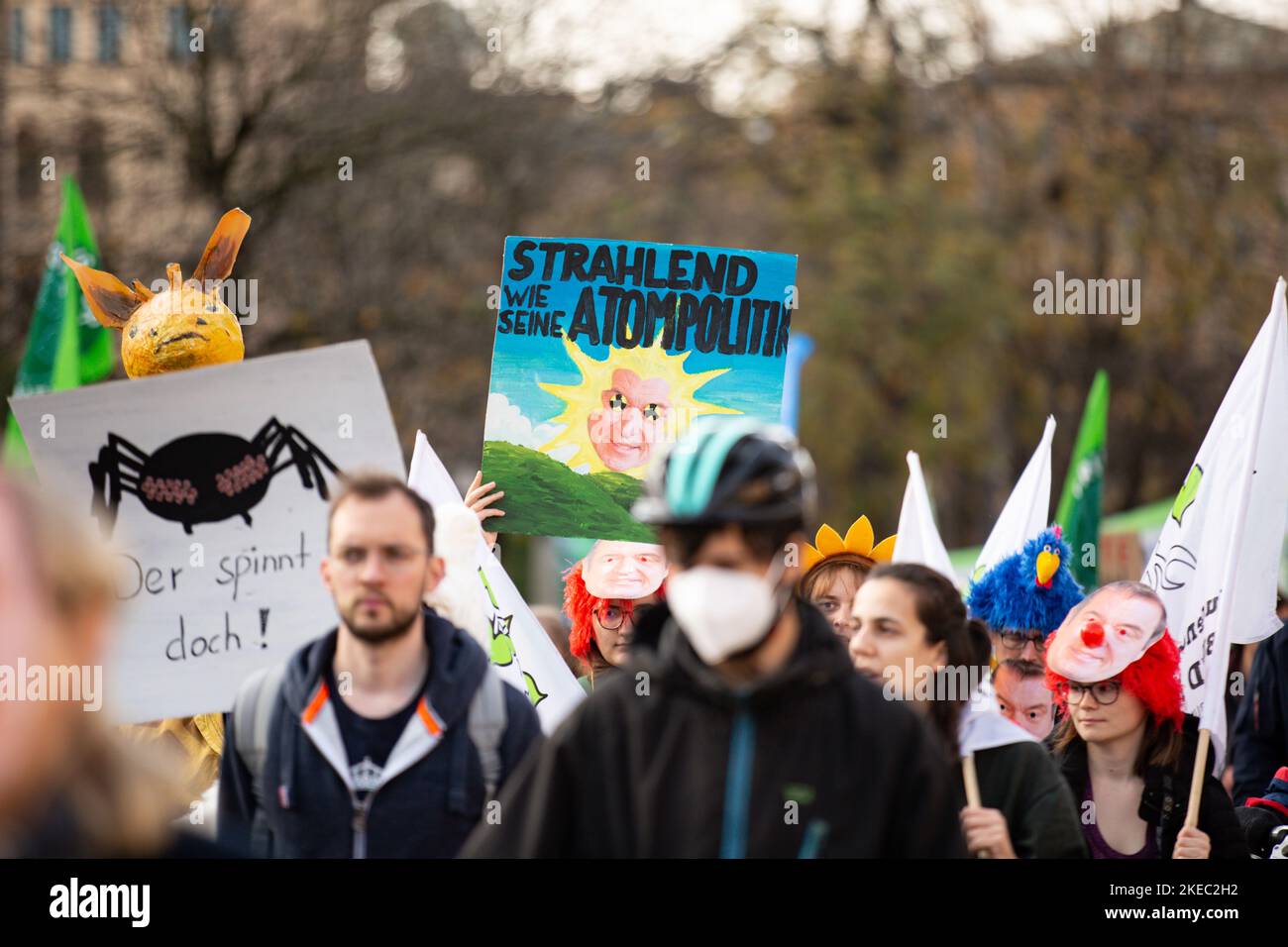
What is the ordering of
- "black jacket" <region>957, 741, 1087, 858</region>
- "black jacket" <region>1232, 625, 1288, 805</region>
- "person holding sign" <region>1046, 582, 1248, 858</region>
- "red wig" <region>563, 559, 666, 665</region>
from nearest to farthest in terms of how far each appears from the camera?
1. "black jacket" <region>957, 741, 1087, 858</region>
2. "person holding sign" <region>1046, 582, 1248, 858</region>
3. "red wig" <region>563, 559, 666, 665</region>
4. "black jacket" <region>1232, 625, 1288, 805</region>

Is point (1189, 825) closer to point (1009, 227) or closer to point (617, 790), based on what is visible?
point (617, 790)

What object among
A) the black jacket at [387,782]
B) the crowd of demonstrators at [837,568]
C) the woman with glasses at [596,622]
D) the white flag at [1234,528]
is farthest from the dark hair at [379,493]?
the white flag at [1234,528]

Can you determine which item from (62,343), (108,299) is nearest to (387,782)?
(108,299)

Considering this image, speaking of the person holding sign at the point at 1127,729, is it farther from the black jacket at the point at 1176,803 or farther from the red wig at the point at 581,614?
the red wig at the point at 581,614

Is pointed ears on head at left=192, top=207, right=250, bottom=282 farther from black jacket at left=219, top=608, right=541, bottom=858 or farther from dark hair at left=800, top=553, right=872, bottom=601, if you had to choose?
black jacket at left=219, top=608, right=541, bottom=858

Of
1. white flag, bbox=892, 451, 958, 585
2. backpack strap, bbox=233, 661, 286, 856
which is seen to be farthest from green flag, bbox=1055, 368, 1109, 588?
backpack strap, bbox=233, 661, 286, 856

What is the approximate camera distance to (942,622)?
399 centimetres

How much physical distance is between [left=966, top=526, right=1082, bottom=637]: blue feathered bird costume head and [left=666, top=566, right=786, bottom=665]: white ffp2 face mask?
2633 mm

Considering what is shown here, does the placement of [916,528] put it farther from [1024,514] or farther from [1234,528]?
[1234,528]

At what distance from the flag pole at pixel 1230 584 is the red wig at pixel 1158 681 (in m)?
0.09

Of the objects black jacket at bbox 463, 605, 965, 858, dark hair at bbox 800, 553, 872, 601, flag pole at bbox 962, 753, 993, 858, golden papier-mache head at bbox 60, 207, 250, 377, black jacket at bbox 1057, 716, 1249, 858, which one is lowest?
black jacket at bbox 1057, 716, 1249, 858

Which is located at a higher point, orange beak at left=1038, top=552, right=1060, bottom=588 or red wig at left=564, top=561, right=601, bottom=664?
orange beak at left=1038, top=552, right=1060, bottom=588

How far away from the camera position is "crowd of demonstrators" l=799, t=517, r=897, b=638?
5434mm

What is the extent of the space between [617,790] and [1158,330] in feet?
57.6
